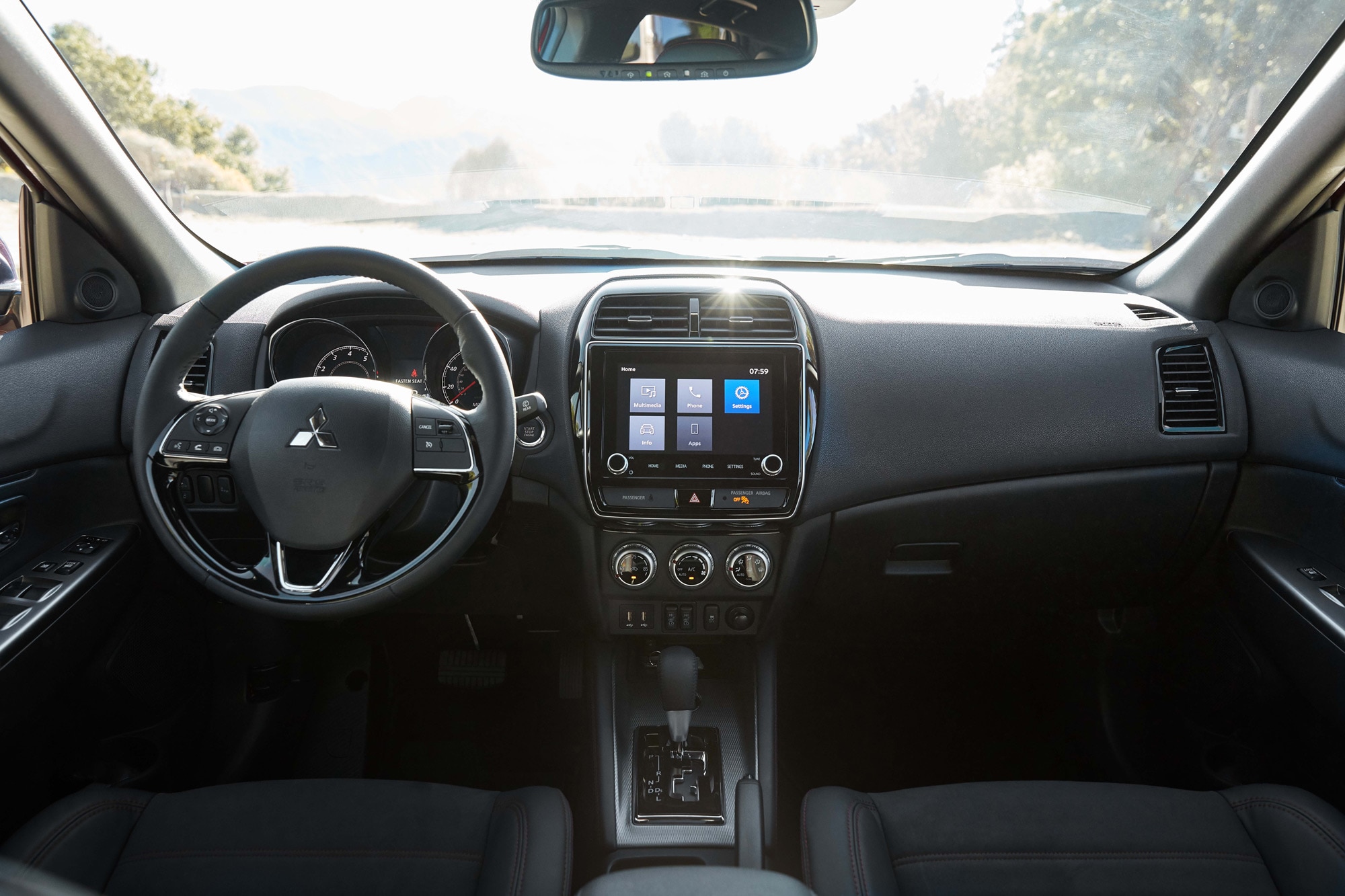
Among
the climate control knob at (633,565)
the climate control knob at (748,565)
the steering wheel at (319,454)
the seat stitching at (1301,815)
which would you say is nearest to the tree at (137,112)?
the steering wheel at (319,454)

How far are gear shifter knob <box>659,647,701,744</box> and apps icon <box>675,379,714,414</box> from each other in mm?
592

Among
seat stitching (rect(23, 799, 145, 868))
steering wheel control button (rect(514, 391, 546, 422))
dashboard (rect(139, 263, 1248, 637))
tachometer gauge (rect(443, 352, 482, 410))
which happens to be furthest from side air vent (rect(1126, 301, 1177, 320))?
seat stitching (rect(23, 799, 145, 868))

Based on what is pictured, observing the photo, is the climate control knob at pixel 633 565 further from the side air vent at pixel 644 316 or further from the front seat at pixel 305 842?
the front seat at pixel 305 842

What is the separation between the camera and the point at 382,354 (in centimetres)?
214

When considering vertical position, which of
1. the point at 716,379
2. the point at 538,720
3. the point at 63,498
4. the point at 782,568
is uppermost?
the point at 716,379

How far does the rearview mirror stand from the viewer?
1868 mm

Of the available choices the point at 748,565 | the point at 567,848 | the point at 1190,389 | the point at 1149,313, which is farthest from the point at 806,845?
the point at 1149,313

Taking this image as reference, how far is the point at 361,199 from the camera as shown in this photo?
2557mm

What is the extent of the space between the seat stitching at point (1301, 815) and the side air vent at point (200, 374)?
2.30 meters

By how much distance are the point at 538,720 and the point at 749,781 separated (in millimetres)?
785

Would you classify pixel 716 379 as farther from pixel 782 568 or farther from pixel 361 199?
pixel 361 199

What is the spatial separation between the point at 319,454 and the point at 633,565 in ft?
2.76

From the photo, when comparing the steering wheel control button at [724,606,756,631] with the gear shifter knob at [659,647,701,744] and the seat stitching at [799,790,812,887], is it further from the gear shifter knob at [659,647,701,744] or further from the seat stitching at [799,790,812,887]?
the seat stitching at [799,790,812,887]

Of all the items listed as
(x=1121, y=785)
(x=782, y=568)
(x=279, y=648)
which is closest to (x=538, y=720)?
(x=279, y=648)
